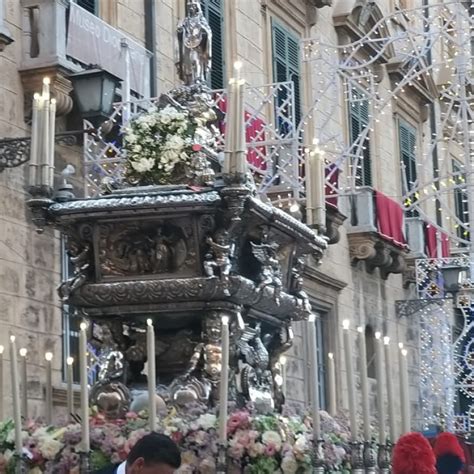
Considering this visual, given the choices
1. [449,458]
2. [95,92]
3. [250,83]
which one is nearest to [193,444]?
[449,458]

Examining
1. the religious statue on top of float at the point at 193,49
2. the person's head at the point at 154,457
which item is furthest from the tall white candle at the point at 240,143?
the person's head at the point at 154,457

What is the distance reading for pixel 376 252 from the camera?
21.4m

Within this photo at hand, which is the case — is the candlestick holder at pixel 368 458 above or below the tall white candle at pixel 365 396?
below

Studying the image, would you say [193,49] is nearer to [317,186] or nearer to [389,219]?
[317,186]

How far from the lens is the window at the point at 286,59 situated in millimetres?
19169

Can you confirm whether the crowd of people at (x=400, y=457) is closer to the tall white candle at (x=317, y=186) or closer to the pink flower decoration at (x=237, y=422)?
the pink flower decoration at (x=237, y=422)

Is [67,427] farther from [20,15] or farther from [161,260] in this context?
[20,15]

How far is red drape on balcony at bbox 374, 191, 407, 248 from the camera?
21.2 metres

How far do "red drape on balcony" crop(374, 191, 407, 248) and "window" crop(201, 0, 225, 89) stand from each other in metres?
4.48

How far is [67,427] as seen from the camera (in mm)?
7262

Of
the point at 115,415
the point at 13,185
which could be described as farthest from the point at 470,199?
the point at 115,415

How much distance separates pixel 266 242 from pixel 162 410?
1.14m

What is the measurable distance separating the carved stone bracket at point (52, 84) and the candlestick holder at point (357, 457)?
19.0ft

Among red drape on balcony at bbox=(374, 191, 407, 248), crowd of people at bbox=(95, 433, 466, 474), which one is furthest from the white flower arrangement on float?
red drape on balcony at bbox=(374, 191, 407, 248)
